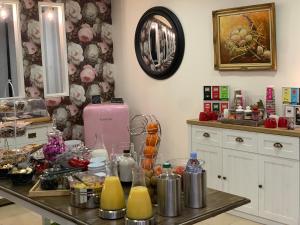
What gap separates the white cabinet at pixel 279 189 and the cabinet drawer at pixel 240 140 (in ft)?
0.52

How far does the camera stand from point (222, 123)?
4.40 metres

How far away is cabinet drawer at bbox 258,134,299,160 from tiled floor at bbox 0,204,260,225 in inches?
30.7

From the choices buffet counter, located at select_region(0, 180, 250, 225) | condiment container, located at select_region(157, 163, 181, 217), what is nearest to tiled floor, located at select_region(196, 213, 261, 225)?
buffet counter, located at select_region(0, 180, 250, 225)

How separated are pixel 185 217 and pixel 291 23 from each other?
272 centimetres

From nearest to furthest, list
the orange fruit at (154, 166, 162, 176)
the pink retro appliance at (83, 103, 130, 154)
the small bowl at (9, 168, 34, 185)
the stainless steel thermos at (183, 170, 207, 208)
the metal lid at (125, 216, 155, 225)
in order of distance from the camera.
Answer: the metal lid at (125, 216, 155, 225) < the stainless steel thermos at (183, 170, 207, 208) < the orange fruit at (154, 166, 162, 176) < the small bowl at (9, 168, 34, 185) < the pink retro appliance at (83, 103, 130, 154)

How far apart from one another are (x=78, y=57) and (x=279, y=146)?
10.3ft

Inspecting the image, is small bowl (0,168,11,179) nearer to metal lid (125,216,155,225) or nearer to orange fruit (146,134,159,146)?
orange fruit (146,134,159,146)

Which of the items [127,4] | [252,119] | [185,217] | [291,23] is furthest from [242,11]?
[185,217]

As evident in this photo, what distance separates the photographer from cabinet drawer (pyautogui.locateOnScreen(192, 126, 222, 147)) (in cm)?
445

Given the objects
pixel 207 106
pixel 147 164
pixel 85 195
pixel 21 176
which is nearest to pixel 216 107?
pixel 207 106

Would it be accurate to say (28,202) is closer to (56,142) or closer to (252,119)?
(56,142)

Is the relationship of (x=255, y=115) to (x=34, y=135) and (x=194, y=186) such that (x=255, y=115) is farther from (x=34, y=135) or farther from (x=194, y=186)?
(x=34, y=135)

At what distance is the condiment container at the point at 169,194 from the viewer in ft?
6.91

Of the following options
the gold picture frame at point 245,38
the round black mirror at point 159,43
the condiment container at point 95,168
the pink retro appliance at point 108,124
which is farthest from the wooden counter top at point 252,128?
the condiment container at point 95,168
